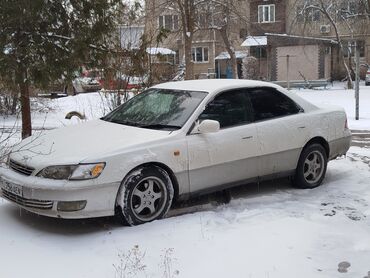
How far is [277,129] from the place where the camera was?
22.1 feet

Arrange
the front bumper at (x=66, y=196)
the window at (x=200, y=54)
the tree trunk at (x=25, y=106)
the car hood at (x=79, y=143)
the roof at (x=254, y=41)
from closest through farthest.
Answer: the front bumper at (x=66, y=196) < the car hood at (x=79, y=143) < the tree trunk at (x=25, y=106) < the roof at (x=254, y=41) < the window at (x=200, y=54)

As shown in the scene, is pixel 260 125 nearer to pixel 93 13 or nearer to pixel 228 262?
pixel 228 262

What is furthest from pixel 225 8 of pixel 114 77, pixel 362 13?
pixel 114 77

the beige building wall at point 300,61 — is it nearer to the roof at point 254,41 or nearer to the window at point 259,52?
the roof at point 254,41

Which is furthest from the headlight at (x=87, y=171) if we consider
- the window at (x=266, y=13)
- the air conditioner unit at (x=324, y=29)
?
the window at (x=266, y=13)

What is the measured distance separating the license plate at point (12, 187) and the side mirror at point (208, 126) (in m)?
1.96

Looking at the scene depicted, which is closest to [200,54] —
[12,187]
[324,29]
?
[324,29]

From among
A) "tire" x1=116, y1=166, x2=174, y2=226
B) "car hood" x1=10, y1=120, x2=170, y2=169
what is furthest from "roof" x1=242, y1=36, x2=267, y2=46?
"tire" x1=116, y1=166, x2=174, y2=226

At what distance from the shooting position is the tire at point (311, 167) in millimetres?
7035

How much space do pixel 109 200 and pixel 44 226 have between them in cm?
76

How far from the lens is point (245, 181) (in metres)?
6.49

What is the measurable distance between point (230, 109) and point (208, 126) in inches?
28.3

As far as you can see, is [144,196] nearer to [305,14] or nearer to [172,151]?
[172,151]

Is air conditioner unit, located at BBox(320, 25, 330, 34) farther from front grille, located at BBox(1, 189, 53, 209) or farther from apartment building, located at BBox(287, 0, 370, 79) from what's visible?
front grille, located at BBox(1, 189, 53, 209)
